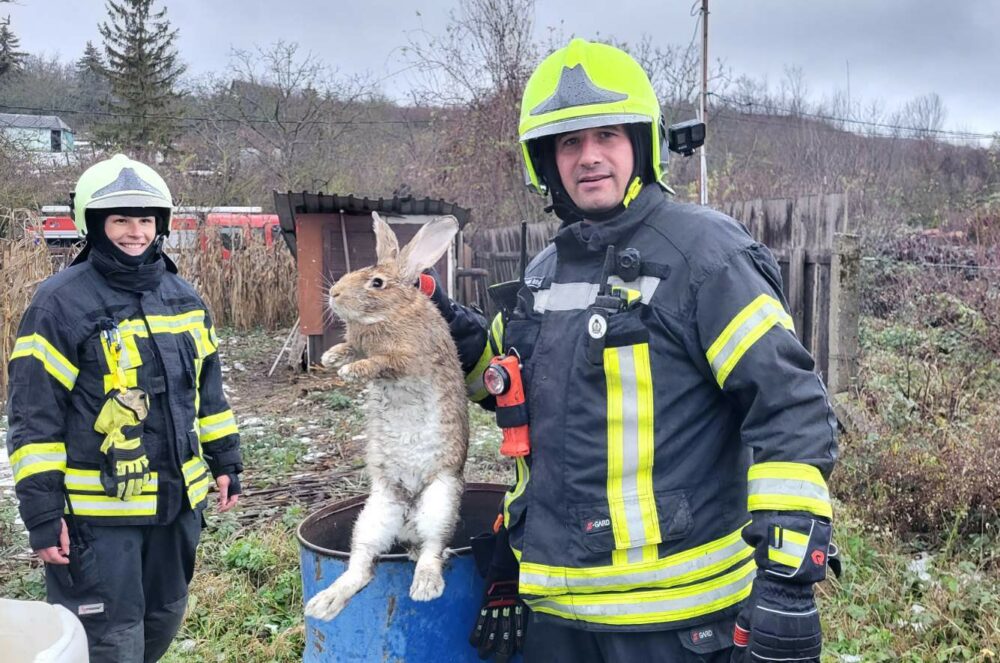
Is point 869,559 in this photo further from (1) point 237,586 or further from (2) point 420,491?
(1) point 237,586

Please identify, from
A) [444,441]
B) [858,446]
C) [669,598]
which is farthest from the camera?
[858,446]

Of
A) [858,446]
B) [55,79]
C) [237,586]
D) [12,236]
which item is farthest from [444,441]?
[55,79]

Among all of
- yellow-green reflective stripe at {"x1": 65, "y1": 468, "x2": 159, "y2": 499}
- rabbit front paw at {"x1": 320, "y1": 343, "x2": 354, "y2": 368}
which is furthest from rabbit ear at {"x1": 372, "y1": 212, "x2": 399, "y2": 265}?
yellow-green reflective stripe at {"x1": 65, "y1": 468, "x2": 159, "y2": 499}

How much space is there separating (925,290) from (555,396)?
663cm

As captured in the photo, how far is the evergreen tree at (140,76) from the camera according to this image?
2975 centimetres

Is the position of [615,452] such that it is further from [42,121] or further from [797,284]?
[42,121]

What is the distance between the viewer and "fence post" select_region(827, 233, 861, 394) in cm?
544

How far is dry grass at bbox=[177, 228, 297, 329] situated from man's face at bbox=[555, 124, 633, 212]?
1274 centimetres

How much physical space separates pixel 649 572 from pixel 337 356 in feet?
3.63

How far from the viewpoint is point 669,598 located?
77.7 inches

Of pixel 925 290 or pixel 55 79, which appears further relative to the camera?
pixel 55 79

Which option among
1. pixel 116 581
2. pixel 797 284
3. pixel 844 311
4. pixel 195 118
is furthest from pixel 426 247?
pixel 195 118

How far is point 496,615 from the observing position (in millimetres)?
2445

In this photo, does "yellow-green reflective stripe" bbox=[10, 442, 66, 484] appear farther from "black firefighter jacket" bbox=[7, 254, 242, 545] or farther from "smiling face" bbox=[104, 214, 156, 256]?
A: "smiling face" bbox=[104, 214, 156, 256]
